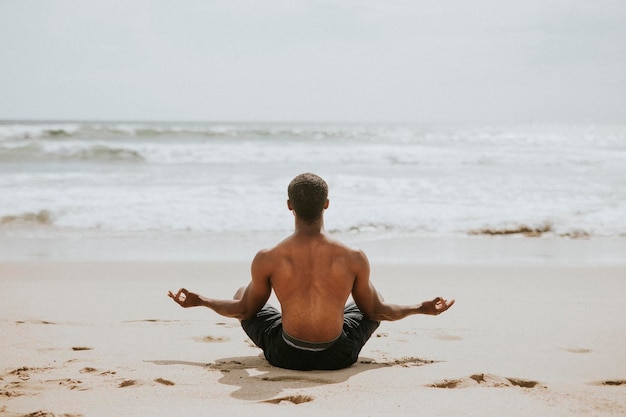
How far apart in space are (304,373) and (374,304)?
1.62ft

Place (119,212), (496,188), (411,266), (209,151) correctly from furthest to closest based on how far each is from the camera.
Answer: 1. (209,151)
2. (496,188)
3. (119,212)
4. (411,266)

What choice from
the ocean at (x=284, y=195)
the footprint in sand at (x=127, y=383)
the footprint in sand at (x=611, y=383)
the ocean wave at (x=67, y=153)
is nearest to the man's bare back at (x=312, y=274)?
the footprint in sand at (x=127, y=383)

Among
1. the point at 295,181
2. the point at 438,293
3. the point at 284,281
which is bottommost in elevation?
the point at 438,293

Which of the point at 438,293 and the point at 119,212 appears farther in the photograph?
the point at 119,212

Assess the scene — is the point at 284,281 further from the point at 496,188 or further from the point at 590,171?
the point at 590,171

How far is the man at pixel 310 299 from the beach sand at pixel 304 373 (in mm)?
128

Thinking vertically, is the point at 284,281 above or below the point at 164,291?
above

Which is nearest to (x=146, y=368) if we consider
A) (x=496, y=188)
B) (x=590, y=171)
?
(x=496, y=188)

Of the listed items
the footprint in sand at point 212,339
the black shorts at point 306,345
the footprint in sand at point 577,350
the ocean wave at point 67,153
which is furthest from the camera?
the ocean wave at point 67,153

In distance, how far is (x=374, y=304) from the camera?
3.30 m

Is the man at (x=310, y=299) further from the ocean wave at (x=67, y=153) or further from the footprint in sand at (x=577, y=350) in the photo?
the ocean wave at (x=67, y=153)

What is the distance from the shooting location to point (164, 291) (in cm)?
525

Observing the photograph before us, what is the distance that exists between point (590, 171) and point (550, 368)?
15.9 metres

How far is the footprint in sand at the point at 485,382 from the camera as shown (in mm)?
2975
